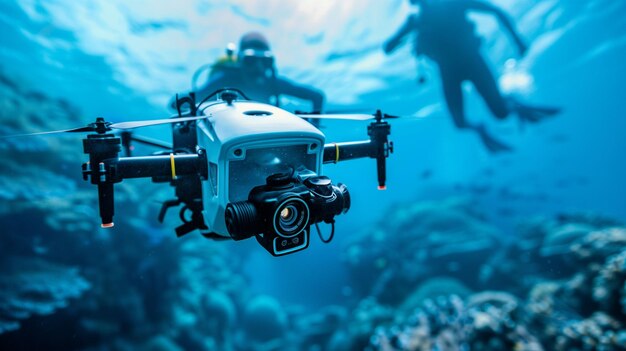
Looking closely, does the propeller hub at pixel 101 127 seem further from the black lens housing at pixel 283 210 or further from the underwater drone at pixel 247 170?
the black lens housing at pixel 283 210

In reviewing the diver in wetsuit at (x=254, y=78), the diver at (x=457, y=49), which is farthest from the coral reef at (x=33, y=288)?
the diver at (x=457, y=49)

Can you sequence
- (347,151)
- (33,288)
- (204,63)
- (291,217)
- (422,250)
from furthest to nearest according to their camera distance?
(204,63)
(422,250)
(33,288)
(347,151)
(291,217)

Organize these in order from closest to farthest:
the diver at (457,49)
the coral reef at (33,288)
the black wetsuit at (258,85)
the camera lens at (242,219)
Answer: the camera lens at (242,219) < the black wetsuit at (258,85) < the coral reef at (33,288) < the diver at (457,49)

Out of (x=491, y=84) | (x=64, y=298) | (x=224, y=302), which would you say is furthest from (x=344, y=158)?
(x=224, y=302)

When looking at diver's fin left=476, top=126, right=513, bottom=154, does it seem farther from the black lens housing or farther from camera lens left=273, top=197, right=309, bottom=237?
camera lens left=273, top=197, right=309, bottom=237

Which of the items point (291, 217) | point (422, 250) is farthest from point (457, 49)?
point (291, 217)

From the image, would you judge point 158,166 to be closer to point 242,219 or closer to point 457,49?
point 242,219
